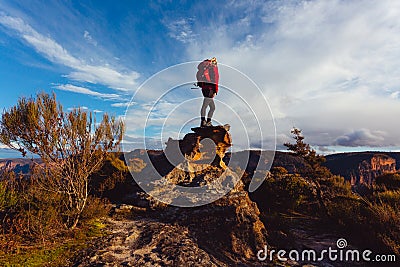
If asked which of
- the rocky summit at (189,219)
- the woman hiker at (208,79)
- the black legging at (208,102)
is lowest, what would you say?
the rocky summit at (189,219)

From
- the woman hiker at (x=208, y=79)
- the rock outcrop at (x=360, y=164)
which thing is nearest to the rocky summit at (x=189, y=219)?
the woman hiker at (x=208, y=79)

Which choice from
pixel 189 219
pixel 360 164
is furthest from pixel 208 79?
pixel 360 164

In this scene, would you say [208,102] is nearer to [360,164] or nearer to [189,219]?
[189,219]

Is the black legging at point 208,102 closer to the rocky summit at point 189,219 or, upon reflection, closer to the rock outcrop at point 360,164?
the rocky summit at point 189,219

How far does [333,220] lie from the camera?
9367 millimetres

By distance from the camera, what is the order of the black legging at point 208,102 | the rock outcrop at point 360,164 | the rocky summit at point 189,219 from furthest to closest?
the rock outcrop at point 360,164
the black legging at point 208,102
the rocky summit at point 189,219

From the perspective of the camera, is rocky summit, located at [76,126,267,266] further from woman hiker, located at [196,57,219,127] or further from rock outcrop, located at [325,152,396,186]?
rock outcrop, located at [325,152,396,186]

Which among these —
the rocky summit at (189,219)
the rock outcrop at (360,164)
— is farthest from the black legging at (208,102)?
the rock outcrop at (360,164)

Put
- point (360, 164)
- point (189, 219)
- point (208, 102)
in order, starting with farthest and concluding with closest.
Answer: point (360, 164), point (208, 102), point (189, 219)

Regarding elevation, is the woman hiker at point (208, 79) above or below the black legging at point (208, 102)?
above

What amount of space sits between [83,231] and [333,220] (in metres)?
9.23

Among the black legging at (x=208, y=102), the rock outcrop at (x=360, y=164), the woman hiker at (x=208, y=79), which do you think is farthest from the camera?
the rock outcrop at (x=360, y=164)

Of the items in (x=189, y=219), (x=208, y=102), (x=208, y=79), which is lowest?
(x=189, y=219)

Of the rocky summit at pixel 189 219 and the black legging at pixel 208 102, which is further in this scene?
the black legging at pixel 208 102
